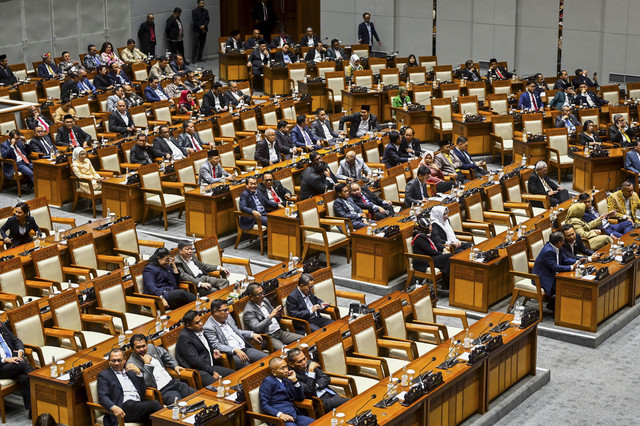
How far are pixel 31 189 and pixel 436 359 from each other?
7920 mm

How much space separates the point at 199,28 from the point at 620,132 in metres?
10.5

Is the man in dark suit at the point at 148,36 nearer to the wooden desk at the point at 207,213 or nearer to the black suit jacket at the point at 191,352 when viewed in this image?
the wooden desk at the point at 207,213

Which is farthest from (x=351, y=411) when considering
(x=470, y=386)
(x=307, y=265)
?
(x=307, y=265)

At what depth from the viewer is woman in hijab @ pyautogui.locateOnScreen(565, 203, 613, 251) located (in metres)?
12.2

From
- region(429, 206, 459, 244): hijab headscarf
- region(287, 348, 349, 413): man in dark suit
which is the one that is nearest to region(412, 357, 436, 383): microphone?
region(287, 348, 349, 413): man in dark suit

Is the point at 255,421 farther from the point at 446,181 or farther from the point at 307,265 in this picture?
the point at 446,181

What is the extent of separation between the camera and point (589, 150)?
15.4 m

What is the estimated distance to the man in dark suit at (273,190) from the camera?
42.3 ft

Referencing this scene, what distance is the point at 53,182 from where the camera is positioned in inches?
546

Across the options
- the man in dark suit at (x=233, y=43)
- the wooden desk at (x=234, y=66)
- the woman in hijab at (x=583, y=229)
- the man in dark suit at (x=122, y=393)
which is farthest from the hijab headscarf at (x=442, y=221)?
the man in dark suit at (x=233, y=43)

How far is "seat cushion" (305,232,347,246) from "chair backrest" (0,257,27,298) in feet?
11.2

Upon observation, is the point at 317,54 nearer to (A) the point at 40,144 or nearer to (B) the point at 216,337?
(A) the point at 40,144

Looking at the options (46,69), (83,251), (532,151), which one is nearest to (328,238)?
(83,251)

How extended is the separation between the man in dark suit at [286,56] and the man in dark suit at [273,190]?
7589 mm
